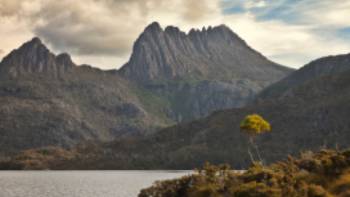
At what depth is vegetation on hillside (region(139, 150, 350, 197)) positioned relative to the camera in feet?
234

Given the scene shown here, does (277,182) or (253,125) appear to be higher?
(253,125)

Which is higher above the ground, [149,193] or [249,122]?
[249,122]

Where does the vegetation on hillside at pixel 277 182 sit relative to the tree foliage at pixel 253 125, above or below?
below

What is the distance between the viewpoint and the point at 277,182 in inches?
3012

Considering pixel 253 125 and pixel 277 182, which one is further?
pixel 253 125

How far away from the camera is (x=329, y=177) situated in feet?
253

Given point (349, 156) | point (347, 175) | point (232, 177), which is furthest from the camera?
point (232, 177)

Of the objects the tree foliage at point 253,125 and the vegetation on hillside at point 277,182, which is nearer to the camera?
the vegetation on hillside at point 277,182

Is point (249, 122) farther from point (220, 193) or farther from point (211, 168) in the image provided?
point (220, 193)

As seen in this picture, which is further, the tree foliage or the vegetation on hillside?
the tree foliage

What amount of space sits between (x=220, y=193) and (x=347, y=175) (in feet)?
67.2

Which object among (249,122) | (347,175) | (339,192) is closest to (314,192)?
(339,192)

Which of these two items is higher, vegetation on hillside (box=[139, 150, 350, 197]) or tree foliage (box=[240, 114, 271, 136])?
tree foliage (box=[240, 114, 271, 136])

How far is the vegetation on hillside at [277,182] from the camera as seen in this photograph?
71.4 metres
